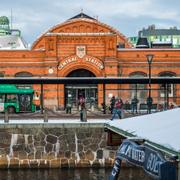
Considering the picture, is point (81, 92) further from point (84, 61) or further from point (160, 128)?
point (160, 128)

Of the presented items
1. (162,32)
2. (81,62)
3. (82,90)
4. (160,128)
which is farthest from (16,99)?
(162,32)

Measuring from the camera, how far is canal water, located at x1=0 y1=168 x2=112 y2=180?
2105cm

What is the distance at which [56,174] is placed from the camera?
22078 millimetres

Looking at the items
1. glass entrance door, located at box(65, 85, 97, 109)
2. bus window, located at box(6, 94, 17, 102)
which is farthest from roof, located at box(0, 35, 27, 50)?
bus window, located at box(6, 94, 17, 102)

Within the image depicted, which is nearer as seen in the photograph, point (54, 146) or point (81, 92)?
point (54, 146)

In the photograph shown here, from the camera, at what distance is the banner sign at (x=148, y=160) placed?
562 cm

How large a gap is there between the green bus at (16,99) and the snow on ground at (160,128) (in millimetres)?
29721

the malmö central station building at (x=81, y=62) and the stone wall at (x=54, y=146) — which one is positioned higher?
the malmö central station building at (x=81, y=62)

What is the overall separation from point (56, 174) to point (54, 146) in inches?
97.0

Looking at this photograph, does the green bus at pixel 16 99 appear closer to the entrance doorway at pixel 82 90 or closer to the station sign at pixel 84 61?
the station sign at pixel 84 61

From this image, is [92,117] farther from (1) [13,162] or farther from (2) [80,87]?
(2) [80,87]

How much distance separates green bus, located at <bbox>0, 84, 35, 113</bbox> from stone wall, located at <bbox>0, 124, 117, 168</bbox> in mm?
14214

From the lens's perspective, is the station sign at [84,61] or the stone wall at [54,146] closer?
the stone wall at [54,146]

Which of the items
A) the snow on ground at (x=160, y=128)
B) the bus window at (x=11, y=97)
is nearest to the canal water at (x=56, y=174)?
the snow on ground at (x=160, y=128)
